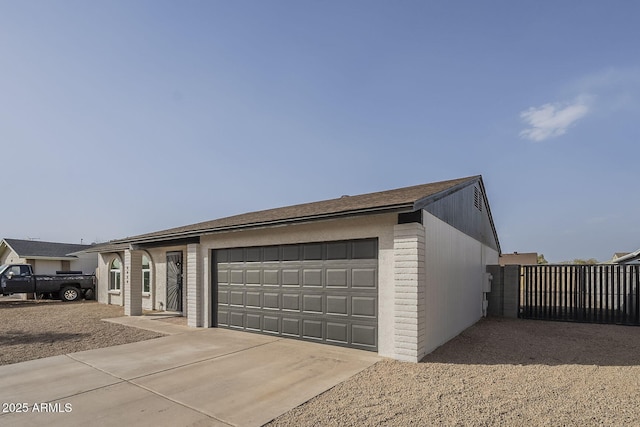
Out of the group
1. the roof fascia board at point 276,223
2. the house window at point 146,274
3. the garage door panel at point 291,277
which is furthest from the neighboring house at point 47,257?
the garage door panel at point 291,277

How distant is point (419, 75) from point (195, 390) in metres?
10.5

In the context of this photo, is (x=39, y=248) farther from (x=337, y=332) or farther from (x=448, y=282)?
(x=448, y=282)

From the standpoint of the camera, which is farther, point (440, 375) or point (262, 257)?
point (262, 257)

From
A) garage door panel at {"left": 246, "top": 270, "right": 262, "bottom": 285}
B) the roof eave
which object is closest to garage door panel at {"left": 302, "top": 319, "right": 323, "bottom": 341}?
garage door panel at {"left": 246, "top": 270, "right": 262, "bottom": 285}

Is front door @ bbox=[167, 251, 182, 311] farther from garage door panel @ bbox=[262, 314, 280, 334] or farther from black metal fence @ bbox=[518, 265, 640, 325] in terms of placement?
black metal fence @ bbox=[518, 265, 640, 325]

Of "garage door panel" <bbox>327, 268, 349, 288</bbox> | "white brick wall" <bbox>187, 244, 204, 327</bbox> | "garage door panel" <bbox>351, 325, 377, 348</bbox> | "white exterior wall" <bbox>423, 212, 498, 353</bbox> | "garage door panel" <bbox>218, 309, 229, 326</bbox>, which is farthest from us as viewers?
"white brick wall" <bbox>187, 244, 204, 327</bbox>

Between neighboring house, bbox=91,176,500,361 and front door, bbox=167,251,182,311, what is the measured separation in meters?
1.20

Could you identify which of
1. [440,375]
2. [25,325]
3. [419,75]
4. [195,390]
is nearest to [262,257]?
[195,390]

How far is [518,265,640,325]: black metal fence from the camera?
Answer: 1202 centimetres

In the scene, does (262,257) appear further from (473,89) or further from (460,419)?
(473,89)

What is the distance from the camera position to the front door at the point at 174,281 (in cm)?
1352

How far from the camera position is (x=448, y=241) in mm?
8797

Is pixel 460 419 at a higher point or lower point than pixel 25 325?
higher

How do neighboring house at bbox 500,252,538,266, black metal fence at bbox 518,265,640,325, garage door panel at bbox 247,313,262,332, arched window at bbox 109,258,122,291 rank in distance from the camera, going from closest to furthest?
1. garage door panel at bbox 247,313,262,332
2. black metal fence at bbox 518,265,640,325
3. arched window at bbox 109,258,122,291
4. neighboring house at bbox 500,252,538,266
